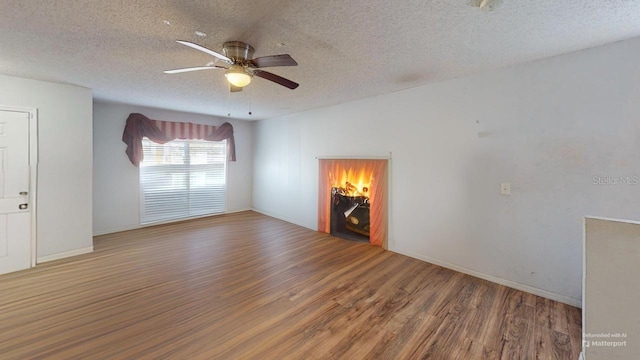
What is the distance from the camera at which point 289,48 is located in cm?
220

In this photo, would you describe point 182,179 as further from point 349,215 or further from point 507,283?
point 507,283

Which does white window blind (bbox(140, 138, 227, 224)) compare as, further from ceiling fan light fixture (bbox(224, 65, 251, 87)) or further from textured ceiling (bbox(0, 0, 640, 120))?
ceiling fan light fixture (bbox(224, 65, 251, 87))

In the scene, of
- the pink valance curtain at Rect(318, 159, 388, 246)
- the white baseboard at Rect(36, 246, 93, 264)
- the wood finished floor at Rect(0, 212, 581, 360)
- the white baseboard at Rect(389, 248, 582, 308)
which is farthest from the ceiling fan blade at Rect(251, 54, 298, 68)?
the white baseboard at Rect(36, 246, 93, 264)

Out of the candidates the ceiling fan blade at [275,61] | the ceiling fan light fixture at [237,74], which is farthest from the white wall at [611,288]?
the ceiling fan light fixture at [237,74]

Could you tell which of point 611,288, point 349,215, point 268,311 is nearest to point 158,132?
point 349,215

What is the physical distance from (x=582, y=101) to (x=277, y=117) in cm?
510

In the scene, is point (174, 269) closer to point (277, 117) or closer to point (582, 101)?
point (277, 117)

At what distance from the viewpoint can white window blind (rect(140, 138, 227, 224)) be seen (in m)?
4.98

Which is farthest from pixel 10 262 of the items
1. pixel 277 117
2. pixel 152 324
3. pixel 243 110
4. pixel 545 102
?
pixel 545 102

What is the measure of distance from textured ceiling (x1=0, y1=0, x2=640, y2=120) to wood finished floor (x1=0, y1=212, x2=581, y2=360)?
96.9 inches

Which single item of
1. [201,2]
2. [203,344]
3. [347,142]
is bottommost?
[203,344]

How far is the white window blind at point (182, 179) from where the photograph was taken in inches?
196

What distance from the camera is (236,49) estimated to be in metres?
2.08

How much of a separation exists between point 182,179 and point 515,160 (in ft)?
20.0
